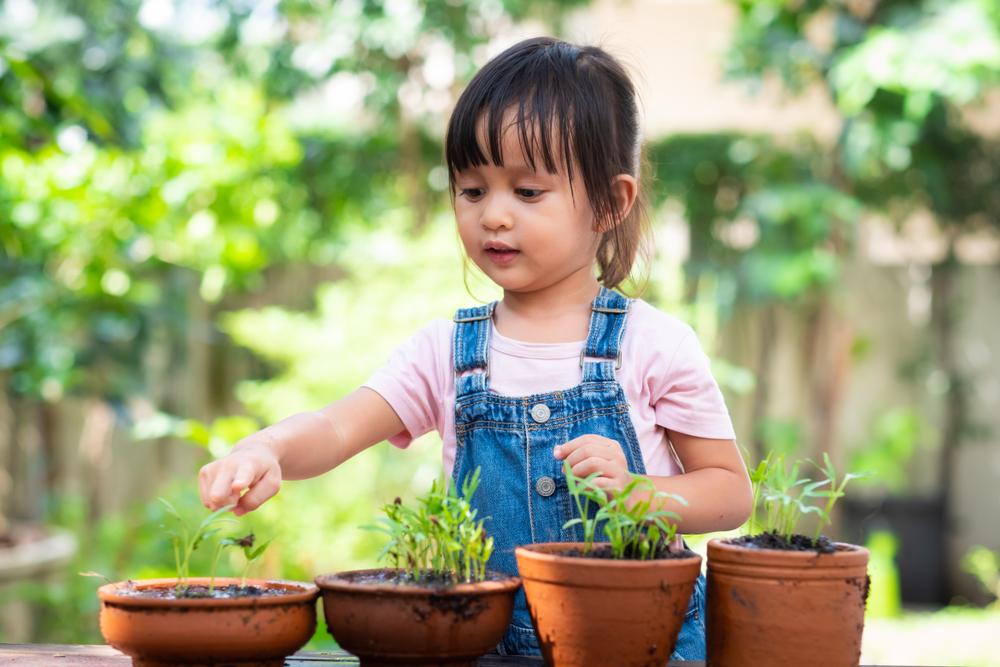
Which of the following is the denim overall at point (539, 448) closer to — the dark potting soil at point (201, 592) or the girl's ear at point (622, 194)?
the girl's ear at point (622, 194)

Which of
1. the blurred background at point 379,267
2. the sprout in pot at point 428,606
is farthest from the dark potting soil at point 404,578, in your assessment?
the blurred background at point 379,267

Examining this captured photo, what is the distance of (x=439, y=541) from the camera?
3.92 feet

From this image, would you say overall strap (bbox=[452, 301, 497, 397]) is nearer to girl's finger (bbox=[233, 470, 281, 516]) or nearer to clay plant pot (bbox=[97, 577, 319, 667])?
girl's finger (bbox=[233, 470, 281, 516])

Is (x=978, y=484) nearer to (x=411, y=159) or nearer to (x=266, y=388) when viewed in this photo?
(x=411, y=159)

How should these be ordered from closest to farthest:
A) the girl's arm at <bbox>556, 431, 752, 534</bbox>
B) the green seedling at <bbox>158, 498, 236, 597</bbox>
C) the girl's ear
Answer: the green seedling at <bbox>158, 498, 236, 597</bbox>, the girl's arm at <bbox>556, 431, 752, 534</bbox>, the girl's ear

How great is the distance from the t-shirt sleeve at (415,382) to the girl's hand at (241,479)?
0.29 metres

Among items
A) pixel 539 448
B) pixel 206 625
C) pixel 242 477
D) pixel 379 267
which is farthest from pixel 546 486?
pixel 379 267

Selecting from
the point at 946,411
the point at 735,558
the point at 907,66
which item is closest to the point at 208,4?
the point at 907,66

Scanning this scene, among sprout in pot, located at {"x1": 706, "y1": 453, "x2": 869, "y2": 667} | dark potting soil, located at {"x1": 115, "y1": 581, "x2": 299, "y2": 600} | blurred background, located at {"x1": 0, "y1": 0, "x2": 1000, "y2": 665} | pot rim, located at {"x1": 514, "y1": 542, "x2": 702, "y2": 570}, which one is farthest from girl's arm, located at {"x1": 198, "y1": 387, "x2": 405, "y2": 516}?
blurred background, located at {"x1": 0, "y1": 0, "x2": 1000, "y2": 665}

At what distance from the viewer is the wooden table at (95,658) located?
1242mm

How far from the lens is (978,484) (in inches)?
272

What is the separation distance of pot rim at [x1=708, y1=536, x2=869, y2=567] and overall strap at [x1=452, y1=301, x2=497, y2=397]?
485 millimetres

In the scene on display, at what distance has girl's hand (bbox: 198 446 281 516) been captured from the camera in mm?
1248

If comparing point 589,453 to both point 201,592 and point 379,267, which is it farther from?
point 379,267
